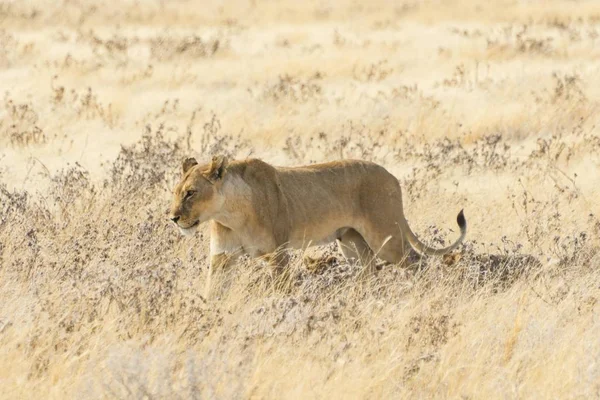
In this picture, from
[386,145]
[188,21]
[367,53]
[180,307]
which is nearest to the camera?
[180,307]

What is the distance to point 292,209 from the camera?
7188 millimetres

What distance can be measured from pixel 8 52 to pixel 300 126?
714cm

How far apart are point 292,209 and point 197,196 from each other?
801mm

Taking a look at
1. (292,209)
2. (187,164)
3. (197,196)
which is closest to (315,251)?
(292,209)

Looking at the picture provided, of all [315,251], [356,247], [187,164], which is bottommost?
[315,251]

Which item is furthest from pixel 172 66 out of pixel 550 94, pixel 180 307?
pixel 180 307

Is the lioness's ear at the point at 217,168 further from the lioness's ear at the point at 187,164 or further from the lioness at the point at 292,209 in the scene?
the lioness's ear at the point at 187,164

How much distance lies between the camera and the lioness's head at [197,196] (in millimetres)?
6598

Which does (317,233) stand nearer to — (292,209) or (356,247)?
(292,209)

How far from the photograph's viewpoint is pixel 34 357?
16.3 ft

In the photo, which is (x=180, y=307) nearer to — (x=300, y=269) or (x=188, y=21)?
(x=300, y=269)

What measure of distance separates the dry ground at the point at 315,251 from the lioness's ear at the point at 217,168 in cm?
55

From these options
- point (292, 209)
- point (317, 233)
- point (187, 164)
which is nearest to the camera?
point (187, 164)

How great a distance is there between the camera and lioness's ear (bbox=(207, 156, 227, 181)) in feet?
21.8
